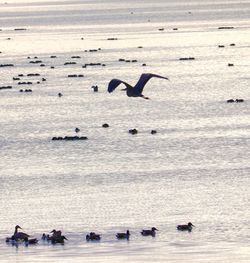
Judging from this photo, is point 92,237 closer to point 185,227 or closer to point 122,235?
Answer: point 122,235

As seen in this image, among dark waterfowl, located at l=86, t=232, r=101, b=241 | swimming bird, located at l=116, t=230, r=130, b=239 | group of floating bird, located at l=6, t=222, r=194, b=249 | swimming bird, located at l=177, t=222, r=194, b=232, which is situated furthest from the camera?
Result: swimming bird, located at l=177, t=222, r=194, b=232

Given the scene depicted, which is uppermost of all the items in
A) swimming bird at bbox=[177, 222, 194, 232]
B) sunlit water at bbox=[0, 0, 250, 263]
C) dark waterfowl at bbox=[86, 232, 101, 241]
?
sunlit water at bbox=[0, 0, 250, 263]

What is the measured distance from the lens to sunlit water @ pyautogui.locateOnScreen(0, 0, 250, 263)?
1709 inches

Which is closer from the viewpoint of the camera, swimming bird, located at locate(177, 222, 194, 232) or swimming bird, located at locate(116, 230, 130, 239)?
swimming bird, located at locate(116, 230, 130, 239)

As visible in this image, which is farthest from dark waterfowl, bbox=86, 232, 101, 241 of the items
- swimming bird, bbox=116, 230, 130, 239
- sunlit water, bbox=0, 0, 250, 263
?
swimming bird, bbox=116, 230, 130, 239

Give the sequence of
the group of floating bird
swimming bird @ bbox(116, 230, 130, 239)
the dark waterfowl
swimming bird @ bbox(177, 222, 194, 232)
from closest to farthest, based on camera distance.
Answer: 1. the group of floating bird
2. the dark waterfowl
3. swimming bird @ bbox(116, 230, 130, 239)
4. swimming bird @ bbox(177, 222, 194, 232)

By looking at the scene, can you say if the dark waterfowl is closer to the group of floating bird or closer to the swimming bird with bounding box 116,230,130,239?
the group of floating bird

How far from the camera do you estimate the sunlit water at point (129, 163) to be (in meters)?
43.4

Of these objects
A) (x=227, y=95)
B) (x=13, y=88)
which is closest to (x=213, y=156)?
(x=227, y=95)

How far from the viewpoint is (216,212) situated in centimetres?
4788

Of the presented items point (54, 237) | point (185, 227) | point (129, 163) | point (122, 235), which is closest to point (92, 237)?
point (122, 235)

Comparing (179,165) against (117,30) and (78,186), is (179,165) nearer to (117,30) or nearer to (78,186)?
(78,186)

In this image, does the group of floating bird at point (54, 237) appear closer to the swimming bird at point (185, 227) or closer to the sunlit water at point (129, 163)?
the swimming bird at point (185, 227)

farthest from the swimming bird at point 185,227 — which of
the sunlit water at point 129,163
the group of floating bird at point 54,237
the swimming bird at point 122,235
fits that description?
the swimming bird at point 122,235
